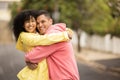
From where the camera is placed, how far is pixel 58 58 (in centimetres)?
449

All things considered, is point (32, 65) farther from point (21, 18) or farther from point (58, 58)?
point (21, 18)

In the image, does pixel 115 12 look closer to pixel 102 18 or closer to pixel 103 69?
pixel 103 69

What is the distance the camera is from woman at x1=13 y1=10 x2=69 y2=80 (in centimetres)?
446

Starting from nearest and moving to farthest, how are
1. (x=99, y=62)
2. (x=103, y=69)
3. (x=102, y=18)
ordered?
(x=103, y=69), (x=99, y=62), (x=102, y=18)

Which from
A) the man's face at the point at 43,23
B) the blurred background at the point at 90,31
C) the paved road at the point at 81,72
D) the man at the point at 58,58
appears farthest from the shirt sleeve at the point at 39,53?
the blurred background at the point at 90,31

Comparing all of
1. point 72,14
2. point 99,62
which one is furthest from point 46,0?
point 99,62

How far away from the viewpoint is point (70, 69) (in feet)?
14.7

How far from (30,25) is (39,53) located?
1.27ft

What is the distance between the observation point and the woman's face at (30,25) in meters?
4.70

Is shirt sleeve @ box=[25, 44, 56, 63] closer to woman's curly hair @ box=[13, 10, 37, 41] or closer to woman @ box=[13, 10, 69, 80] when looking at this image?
woman @ box=[13, 10, 69, 80]

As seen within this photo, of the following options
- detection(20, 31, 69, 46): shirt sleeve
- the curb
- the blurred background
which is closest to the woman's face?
detection(20, 31, 69, 46): shirt sleeve

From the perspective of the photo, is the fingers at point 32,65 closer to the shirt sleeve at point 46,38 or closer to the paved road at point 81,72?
the shirt sleeve at point 46,38

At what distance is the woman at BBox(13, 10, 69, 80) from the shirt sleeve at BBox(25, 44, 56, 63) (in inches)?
2.2

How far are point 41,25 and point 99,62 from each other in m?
16.5
